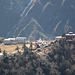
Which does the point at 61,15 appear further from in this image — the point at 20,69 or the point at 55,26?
the point at 20,69

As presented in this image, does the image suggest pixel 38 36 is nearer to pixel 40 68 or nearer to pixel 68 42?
pixel 68 42

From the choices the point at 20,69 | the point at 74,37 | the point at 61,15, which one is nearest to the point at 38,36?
the point at 61,15

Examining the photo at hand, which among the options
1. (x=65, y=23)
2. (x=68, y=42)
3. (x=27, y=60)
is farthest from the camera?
(x=65, y=23)

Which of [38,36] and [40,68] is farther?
[38,36]

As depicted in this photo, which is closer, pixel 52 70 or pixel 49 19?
pixel 52 70

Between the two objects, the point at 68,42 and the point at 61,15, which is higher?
the point at 61,15

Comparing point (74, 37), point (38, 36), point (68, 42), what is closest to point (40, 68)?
point (68, 42)

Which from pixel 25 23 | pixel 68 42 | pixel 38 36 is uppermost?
pixel 25 23

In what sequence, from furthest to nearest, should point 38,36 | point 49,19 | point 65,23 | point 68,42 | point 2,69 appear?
point 49,19 → point 65,23 → point 38,36 → point 68,42 → point 2,69

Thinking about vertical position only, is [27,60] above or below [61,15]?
below
